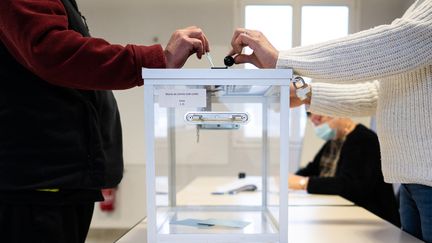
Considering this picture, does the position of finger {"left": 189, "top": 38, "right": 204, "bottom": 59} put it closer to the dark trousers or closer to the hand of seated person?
the dark trousers

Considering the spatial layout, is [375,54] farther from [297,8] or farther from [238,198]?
[297,8]

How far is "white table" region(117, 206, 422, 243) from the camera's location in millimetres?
870

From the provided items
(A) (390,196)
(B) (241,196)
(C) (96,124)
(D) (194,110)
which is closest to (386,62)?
(D) (194,110)

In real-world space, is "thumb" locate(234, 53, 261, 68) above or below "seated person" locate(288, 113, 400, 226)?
above

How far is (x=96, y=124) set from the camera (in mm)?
735

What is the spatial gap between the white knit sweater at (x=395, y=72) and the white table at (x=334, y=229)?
178 millimetres

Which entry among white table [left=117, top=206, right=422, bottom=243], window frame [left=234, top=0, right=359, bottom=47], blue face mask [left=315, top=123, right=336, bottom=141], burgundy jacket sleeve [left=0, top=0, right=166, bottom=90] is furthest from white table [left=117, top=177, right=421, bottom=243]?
window frame [left=234, top=0, right=359, bottom=47]

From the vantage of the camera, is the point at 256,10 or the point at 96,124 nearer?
the point at 96,124

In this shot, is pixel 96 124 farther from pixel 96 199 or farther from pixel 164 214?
pixel 164 214

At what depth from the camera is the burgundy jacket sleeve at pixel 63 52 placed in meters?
0.57

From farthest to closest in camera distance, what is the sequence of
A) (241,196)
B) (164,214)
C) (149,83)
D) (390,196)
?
(390,196)
(241,196)
(164,214)
(149,83)

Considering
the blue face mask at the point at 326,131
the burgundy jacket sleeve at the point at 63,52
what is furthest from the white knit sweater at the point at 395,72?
the blue face mask at the point at 326,131

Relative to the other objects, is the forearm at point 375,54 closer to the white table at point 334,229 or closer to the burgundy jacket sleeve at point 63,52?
the burgundy jacket sleeve at point 63,52

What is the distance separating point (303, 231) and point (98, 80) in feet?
2.17
